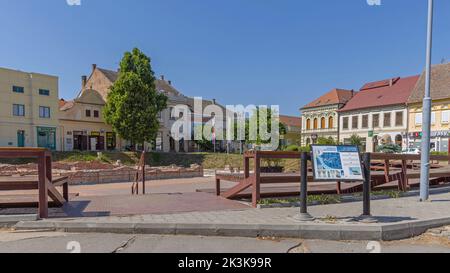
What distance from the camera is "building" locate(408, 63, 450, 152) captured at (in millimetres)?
36375

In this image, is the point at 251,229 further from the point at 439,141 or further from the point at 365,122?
the point at 365,122

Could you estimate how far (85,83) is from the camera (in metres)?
51.7

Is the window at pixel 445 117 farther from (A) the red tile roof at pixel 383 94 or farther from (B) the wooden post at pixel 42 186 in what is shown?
(B) the wooden post at pixel 42 186

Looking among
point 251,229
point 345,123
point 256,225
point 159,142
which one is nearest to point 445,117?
point 345,123

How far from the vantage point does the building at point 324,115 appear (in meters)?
52.0

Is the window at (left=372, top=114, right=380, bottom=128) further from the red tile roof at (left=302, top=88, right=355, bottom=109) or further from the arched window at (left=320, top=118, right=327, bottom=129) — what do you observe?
the arched window at (left=320, top=118, right=327, bottom=129)

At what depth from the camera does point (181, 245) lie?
16.0 feet

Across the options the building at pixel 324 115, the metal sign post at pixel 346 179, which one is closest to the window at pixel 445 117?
the building at pixel 324 115

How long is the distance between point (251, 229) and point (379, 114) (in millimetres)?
45499

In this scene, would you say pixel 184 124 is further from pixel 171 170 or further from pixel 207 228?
pixel 207 228

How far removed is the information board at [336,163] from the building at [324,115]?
45432 mm

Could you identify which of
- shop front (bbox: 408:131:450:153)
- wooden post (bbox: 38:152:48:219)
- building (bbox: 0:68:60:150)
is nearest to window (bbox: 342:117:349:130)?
shop front (bbox: 408:131:450:153)
